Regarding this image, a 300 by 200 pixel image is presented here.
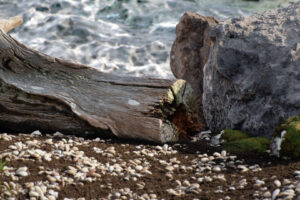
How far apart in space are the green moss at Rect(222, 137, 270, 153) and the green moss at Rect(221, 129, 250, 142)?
0.59 ft

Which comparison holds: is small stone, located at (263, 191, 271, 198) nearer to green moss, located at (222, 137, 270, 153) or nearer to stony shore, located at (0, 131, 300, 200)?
stony shore, located at (0, 131, 300, 200)

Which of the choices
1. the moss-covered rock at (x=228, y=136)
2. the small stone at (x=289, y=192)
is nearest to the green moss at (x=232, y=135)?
the moss-covered rock at (x=228, y=136)

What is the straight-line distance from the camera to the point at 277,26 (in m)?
6.98

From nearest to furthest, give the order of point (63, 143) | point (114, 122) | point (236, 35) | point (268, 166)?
point (268, 166) → point (63, 143) → point (114, 122) → point (236, 35)

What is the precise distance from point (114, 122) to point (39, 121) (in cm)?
126

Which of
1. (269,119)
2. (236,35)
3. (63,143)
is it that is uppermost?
(236,35)

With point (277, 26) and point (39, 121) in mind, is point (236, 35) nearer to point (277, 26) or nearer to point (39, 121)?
point (277, 26)

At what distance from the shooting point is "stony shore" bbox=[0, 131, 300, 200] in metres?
4.72

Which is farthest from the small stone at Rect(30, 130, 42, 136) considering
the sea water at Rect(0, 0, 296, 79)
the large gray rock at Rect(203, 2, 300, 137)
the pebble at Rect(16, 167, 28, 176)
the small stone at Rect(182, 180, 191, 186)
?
the sea water at Rect(0, 0, 296, 79)

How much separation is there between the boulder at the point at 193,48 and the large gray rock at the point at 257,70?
1.77m

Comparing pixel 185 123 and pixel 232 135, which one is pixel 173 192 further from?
pixel 185 123

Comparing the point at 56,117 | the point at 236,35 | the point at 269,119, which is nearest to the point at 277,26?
the point at 236,35

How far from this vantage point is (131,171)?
540cm

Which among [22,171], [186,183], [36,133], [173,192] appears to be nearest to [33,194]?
[22,171]
